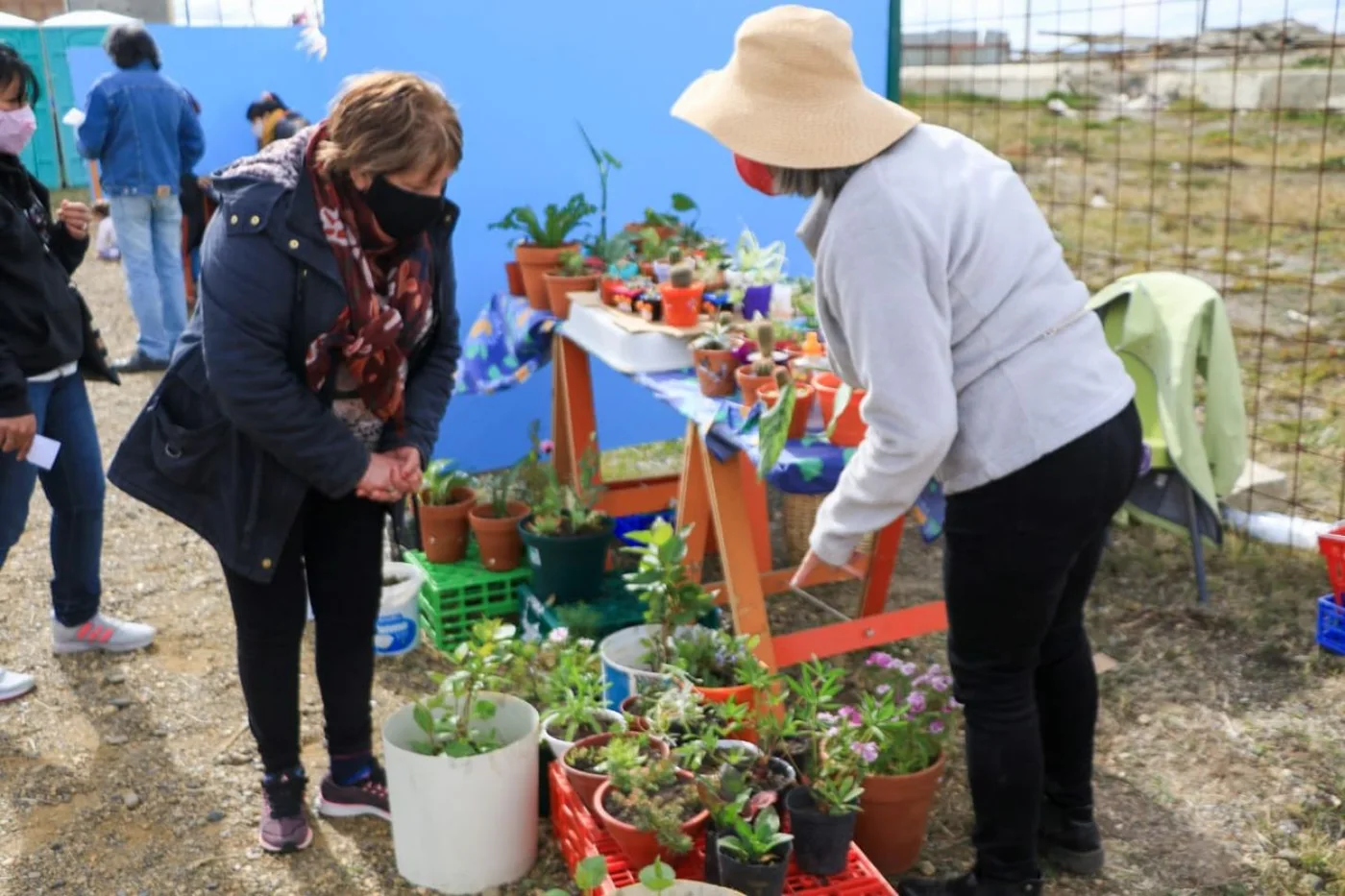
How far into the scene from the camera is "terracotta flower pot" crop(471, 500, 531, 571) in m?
3.69

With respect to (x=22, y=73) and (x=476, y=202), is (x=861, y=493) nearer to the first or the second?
(x=22, y=73)

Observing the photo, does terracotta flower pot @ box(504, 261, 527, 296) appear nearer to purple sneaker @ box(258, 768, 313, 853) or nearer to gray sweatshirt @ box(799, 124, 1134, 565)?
purple sneaker @ box(258, 768, 313, 853)

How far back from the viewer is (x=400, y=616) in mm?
3561

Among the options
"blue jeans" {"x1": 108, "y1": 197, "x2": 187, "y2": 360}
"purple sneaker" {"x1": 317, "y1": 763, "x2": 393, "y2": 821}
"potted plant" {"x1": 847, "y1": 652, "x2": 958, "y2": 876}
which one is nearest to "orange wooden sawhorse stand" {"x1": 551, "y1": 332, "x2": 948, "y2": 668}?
"potted plant" {"x1": 847, "y1": 652, "x2": 958, "y2": 876}

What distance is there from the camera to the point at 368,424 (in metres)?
2.53

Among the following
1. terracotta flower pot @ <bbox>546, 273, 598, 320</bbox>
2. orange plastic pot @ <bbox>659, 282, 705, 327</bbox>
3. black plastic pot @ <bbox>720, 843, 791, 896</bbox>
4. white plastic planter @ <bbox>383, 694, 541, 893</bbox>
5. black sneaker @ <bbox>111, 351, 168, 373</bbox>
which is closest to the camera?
black plastic pot @ <bbox>720, 843, 791, 896</bbox>

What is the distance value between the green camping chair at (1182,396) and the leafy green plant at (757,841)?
6.71ft

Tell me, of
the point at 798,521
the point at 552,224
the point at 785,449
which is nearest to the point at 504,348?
the point at 552,224

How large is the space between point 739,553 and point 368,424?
1.00 m

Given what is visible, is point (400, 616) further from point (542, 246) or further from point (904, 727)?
point (904, 727)

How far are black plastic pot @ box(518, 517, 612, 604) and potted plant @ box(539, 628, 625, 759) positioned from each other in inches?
24.0

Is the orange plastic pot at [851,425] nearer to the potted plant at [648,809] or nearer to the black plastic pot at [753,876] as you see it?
the potted plant at [648,809]

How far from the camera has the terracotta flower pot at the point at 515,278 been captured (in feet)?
14.6

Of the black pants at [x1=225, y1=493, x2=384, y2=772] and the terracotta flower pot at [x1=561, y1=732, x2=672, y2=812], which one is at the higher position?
the black pants at [x1=225, y1=493, x2=384, y2=772]
